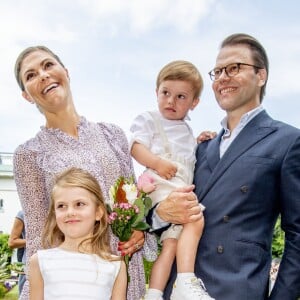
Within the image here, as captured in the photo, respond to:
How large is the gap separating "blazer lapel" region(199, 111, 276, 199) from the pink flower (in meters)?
0.33

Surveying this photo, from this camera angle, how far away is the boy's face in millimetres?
3775

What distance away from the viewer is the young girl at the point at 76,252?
2965mm

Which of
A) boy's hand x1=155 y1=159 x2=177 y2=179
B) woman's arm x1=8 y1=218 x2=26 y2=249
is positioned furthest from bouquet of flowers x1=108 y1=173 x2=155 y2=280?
woman's arm x1=8 y1=218 x2=26 y2=249

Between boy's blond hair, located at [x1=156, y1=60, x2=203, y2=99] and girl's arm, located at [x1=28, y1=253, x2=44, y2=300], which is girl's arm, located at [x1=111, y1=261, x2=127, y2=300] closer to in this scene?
girl's arm, located at [x1=28, y1=253, x2=44, y2=300]

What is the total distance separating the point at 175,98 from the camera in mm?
3799

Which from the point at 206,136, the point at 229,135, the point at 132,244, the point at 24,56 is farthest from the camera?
the point at 206,136

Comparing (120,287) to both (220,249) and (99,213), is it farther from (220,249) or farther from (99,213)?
(220,249)

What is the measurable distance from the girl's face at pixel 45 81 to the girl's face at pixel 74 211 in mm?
577

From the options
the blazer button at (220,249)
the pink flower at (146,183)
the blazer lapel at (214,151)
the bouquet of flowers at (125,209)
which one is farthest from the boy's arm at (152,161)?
the blazer button at (220,249)

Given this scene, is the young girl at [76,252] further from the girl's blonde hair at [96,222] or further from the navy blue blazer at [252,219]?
the navy blue blazer at [252,219]

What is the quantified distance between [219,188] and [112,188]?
24.1 inches

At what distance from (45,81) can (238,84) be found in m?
1.18

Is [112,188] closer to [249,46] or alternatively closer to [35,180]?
[35,180]

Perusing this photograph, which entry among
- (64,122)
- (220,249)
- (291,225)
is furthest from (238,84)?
(64,122)
